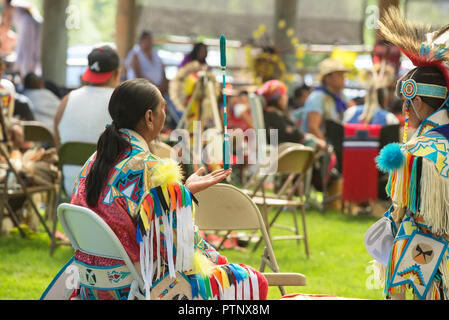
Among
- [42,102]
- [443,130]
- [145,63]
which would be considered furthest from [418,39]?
[145,63]

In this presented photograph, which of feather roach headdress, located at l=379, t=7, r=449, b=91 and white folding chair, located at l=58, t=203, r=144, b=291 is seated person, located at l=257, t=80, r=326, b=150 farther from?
white folding chair, located at l=58, t=203, r=144, b=291

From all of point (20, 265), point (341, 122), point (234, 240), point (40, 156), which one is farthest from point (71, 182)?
point (341, 122)

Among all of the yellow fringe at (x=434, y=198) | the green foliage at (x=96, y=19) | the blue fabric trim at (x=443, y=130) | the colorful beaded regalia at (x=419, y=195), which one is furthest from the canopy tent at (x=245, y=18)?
the green foliage at (x=96, y=19)

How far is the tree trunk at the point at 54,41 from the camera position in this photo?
9375 millimetres

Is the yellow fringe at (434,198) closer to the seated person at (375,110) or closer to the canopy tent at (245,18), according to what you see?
the seated person at (375,110)

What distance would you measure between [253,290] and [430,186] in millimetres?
736

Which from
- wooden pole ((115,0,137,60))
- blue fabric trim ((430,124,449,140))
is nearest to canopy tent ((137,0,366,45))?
wooden pole ((115,0,137,60))

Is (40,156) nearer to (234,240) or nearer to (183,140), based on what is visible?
(183,140)

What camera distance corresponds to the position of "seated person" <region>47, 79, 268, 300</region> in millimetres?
2070

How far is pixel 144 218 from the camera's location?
6.73ft

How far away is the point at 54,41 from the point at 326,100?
397cm

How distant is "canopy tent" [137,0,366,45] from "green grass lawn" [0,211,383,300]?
465 centimetres

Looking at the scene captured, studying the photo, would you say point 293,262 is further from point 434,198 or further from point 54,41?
point 54,41

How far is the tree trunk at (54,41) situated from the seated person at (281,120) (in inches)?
132
